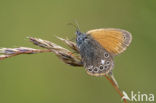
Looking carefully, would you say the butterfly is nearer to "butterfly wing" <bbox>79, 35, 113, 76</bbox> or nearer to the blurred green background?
"butterfly wing" <bbox>79, 35, 113, 76</bbox>

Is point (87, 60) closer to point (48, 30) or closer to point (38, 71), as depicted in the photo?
point (38, 71)

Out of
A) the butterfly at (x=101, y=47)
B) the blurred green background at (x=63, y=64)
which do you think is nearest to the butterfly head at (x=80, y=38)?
the butterfly at (x=101, y=47)

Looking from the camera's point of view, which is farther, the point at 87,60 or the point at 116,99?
the point at 116,99

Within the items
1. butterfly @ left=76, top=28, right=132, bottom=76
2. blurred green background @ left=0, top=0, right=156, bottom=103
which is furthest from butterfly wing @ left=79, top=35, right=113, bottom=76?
blurred green background @ left=0, top=0, right=156, bottom=103

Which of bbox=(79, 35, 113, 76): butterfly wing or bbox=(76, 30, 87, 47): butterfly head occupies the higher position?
bbox=(76, 30, 87, 47): butterfly head

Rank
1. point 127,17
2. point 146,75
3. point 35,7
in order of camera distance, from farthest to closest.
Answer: point 35,7 → point 127,17 → point 146,75

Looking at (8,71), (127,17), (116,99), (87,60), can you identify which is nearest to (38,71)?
(8,71)

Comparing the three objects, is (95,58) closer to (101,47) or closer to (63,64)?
(101,47)
